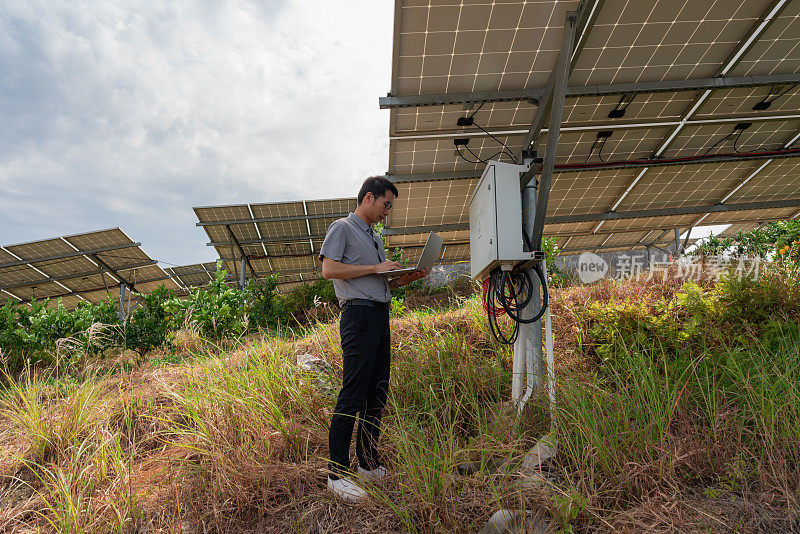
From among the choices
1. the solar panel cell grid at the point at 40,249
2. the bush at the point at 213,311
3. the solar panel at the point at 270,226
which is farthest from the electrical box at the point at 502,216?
the solar panel cell grid at the point at 40,249

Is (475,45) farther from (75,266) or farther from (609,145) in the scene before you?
(75,266)

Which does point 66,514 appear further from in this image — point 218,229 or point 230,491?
point 218,229

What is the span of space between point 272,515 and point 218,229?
11.2 metres

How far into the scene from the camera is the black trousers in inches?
126

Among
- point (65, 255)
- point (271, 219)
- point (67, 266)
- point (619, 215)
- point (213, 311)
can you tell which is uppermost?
point (271, 219)

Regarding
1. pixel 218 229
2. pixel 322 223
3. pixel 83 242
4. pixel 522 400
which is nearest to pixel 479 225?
pixel 522 400

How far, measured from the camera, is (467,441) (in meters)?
3.88

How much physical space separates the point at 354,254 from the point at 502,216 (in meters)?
1.26

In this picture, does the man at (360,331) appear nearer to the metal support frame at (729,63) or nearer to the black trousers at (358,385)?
the black trousers at (358,385)

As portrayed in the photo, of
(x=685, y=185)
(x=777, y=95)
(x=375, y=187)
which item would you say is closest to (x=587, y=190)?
(x=685, y=185)

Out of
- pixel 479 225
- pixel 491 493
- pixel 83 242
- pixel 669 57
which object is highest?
pixel 669 57

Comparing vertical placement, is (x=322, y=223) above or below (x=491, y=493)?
above

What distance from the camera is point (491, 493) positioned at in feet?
9.79

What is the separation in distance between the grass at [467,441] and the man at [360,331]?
18cm
